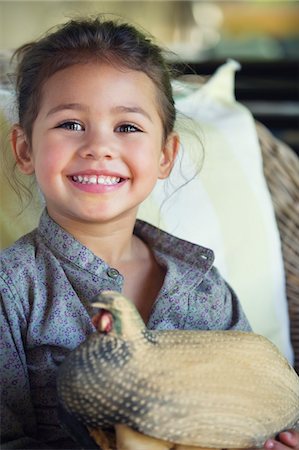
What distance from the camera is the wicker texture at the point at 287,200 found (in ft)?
4.54

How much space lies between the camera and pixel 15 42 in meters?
3.28

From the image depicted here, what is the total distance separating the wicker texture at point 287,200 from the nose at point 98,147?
0.57m

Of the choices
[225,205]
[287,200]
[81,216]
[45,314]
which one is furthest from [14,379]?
[287,200]

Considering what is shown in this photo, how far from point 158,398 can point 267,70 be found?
2.45 meters

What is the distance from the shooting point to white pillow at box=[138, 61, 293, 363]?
1255 mm

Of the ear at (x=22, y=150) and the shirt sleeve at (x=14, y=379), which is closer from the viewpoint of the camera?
the shirt sleeve at (x=14, y=379)

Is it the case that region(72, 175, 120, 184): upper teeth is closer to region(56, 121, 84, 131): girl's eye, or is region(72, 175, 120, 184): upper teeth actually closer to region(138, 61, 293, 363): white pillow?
region(56, 121, 84, 131): girl's eye

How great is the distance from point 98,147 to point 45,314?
18cm

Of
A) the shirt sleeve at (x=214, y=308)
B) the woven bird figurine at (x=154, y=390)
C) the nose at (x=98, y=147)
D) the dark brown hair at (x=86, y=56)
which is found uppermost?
the dark brown hair at (x=86, y=56)

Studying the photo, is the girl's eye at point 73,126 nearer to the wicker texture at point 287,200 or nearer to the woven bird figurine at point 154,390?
the woven bird figurine at point 154,390

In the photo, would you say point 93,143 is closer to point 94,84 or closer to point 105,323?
point 94,84

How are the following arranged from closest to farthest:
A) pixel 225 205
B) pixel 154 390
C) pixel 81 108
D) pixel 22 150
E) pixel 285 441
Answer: pixel 154 390 < pixel 285 441 < pixel 81 108 < pixel 22 150 < pixel 225 205

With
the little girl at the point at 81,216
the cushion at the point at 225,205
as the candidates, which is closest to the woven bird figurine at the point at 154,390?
the little girl at the point at 81,216

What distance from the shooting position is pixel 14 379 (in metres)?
0.88
